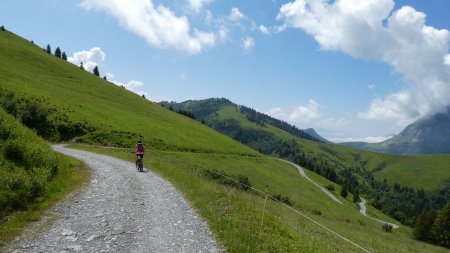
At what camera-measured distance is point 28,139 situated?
25547mm

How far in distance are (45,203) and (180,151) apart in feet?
234

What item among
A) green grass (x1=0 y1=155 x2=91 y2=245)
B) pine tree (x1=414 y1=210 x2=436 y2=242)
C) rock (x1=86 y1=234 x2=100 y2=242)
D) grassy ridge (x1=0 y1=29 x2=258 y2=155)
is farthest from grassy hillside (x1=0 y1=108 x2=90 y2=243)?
pine tree (x1=414 y1=210 x2=436 y2=242)

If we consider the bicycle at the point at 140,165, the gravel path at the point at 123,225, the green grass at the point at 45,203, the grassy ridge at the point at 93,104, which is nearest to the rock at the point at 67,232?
the gravel path at the point at 123,225

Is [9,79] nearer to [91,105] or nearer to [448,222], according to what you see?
[91,105]

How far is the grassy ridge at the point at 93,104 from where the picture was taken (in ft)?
267

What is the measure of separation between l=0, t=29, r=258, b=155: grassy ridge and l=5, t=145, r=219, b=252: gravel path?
54.1 meters

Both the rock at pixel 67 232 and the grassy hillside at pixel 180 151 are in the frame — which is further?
the grassy hillside at pixel 180 151

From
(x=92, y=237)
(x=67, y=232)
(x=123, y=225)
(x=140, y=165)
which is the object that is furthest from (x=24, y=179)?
(x=140, y=165)

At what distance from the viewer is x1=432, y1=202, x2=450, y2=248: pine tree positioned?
94.2 m

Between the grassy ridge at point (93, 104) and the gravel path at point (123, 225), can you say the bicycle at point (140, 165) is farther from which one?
the grassy ridge at point (93, 104)

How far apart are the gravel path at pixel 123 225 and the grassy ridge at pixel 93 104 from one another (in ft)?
178

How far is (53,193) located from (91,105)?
83.2 metres

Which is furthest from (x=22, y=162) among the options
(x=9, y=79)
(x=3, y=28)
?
(x=3, y=28)

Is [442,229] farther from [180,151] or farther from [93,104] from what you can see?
[93,104]
